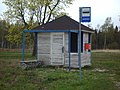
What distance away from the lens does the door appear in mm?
22219

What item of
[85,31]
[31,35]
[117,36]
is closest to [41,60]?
[85,31]

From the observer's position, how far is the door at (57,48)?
2222cm

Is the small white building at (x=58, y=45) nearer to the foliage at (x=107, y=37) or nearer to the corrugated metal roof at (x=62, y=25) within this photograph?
the corrugated metal roof at (x=62, y=25)

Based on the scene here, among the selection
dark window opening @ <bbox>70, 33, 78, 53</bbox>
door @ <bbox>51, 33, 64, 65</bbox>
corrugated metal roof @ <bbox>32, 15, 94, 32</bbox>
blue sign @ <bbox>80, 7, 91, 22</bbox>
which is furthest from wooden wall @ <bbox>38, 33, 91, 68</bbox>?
blue sign @ <bbox>80, 7, 91, 22</bbox>

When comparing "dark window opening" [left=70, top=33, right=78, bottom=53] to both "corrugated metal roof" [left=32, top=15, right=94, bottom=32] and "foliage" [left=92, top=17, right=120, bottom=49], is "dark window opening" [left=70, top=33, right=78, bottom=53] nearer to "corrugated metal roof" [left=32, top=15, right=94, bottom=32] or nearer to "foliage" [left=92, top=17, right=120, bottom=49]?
"corrugated metal roof" [left=32, top=15, right=94, bottom=32]

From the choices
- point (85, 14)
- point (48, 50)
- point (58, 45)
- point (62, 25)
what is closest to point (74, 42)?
point (62, 25)

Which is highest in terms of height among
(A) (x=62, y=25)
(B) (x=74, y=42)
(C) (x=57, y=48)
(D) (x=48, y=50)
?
(A) (x=62, y=25)

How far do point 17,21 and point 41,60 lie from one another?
2600 cm

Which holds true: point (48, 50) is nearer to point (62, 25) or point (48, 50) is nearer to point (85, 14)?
point (62, 25)

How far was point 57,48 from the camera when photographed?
22406mm

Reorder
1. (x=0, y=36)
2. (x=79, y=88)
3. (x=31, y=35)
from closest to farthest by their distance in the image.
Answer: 1. (x=79, y=88)
2. (x=31, y=35)
3. (x=0, y=36)

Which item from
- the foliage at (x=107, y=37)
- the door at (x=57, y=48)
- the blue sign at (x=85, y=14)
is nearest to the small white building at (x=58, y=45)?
the door at (x=57, y=48)

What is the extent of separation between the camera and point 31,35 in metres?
46.9

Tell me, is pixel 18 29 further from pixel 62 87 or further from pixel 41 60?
pixel 62 87
